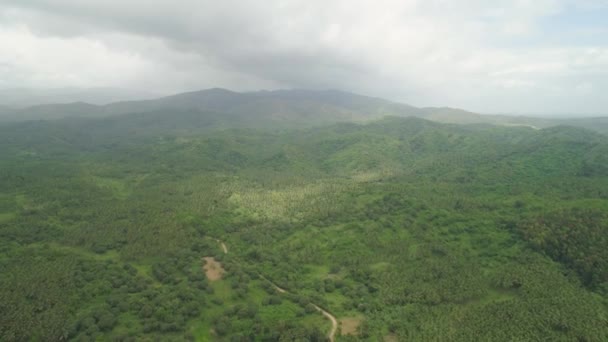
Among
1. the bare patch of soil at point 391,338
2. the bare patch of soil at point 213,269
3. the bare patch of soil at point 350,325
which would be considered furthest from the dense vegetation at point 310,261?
the bare patch of soil at point 213,269

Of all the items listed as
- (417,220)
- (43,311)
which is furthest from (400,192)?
(43,311)

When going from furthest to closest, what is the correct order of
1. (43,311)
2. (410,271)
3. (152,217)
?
(152,217), (410,271), (43,311)

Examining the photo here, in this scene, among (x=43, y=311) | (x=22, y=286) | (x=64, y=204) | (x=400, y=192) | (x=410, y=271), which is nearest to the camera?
(x=43, y=311)

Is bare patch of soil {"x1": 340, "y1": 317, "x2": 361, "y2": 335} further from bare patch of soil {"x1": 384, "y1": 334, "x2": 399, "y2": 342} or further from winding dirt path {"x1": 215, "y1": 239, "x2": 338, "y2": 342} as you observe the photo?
bare patch of soil {"x1": 384, "y1": 334, "x2": 399, "y2": 342}

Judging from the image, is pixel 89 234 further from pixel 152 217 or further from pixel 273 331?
pixel 273 331

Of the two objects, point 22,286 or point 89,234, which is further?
point 89,234

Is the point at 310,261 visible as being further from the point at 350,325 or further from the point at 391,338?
the point at 391,338
